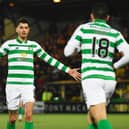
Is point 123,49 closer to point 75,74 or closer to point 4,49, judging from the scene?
point 75,74

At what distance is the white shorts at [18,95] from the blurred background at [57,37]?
42.2 ft

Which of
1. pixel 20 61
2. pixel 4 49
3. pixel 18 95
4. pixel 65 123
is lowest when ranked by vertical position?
pixel 65 123

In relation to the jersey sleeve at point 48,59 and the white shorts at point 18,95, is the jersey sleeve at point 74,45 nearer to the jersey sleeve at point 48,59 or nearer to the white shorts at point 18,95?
the jersey sleeve at point 48,59

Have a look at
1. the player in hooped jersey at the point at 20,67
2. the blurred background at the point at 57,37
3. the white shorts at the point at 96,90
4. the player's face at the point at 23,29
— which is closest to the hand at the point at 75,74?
the player in hooped jersey at the point at 20,67

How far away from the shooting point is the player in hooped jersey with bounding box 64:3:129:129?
7.36 m

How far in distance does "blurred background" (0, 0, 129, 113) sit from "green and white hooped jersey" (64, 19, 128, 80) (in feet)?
49.9

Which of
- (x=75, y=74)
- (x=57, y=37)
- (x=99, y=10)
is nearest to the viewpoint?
(x=99, y=10)

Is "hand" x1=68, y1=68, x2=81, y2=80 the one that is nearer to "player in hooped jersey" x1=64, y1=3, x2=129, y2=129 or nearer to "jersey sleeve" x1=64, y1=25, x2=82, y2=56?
"player in hooped jersey" x1=64, y1=3, x2=129, y2=129

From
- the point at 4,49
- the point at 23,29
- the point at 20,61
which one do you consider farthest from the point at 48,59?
the point at 4,49

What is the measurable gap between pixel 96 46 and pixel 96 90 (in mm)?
558

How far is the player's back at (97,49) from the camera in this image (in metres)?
7.43

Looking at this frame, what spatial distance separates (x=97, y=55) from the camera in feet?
24.4

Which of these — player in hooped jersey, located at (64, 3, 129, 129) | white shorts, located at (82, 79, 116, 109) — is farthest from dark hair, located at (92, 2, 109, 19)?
white shorts, located at (82, 79, 116, 109)

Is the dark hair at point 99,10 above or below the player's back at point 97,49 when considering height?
above
